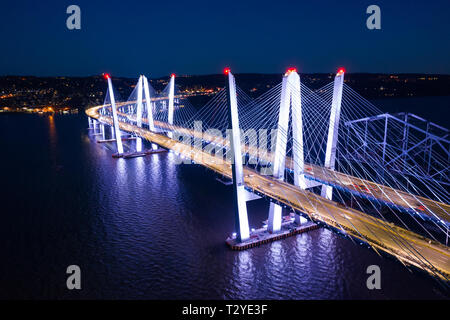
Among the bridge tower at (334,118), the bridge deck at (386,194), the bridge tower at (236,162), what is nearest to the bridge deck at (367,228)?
the bridge tower at (236,162)

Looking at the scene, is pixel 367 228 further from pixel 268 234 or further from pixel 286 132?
pixel 286 132

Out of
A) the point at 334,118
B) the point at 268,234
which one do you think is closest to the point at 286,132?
the point at 334,118

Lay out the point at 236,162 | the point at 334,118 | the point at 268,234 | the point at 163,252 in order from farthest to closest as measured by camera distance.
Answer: the point at 334,118 < the point at 268,234 < the point at 163,252 < the point at 236,162

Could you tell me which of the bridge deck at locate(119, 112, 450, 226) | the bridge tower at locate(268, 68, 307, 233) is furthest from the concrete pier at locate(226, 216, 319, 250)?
the bridge deck at locate(119, 112, 450, 226)
